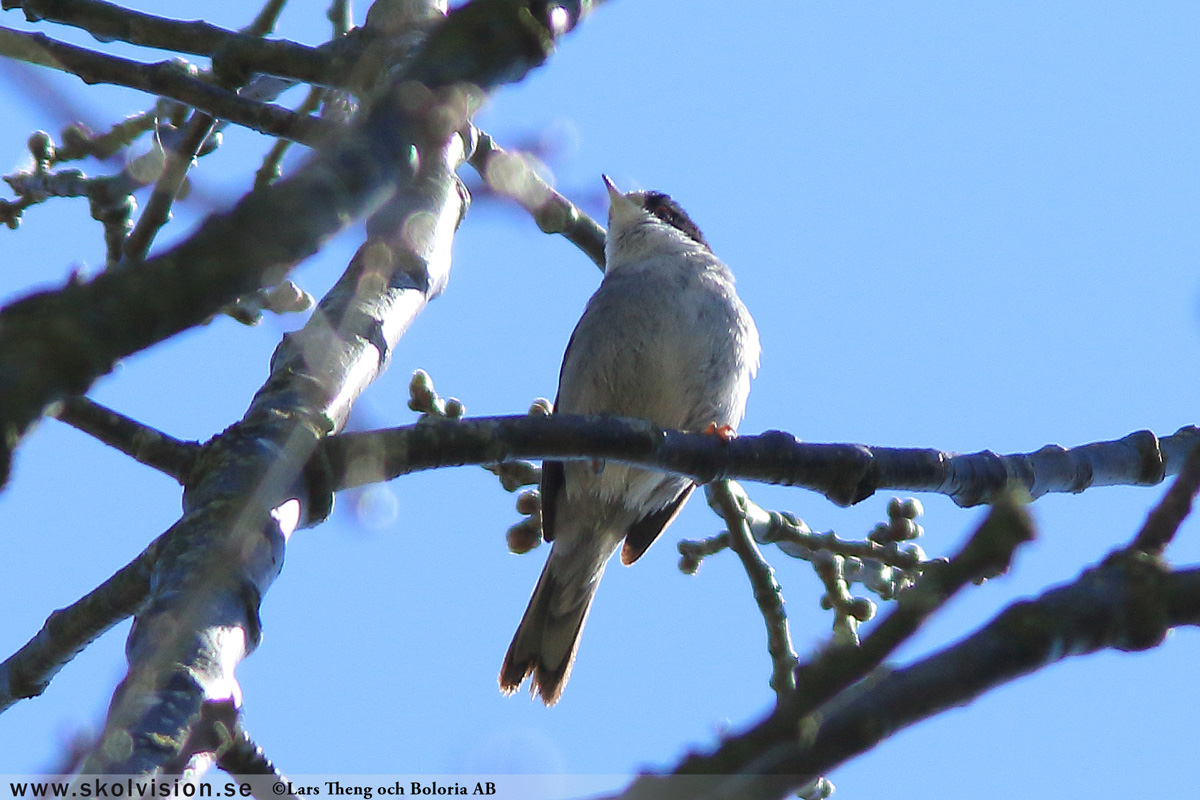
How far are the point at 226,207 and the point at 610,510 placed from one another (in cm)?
439

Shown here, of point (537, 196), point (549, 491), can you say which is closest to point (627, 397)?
point (549, 491)

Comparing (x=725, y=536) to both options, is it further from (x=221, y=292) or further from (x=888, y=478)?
(x=221, y=292)

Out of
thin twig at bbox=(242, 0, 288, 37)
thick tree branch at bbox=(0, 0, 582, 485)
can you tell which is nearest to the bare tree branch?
thin twig at bbox=(242, 0, 288, 37)

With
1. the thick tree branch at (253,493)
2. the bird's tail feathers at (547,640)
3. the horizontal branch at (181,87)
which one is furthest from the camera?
the bird's tail feathers at (547,640)

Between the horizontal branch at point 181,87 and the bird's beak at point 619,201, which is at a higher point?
the bird's beak at point 619,201

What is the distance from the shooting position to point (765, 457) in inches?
124

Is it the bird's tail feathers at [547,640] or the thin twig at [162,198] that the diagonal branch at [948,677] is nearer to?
the thin twig at [162,198]

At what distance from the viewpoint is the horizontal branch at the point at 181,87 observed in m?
2.95

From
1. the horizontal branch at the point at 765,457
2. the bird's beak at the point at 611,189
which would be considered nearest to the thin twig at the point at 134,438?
the horizontal branch at the point at 765,457

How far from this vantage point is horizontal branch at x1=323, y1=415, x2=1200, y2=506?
8.56ft

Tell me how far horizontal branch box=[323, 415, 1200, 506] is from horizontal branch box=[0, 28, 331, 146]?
0.82m

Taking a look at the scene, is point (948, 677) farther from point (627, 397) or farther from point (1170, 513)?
point (627, 397)

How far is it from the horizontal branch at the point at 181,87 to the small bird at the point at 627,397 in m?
2.27

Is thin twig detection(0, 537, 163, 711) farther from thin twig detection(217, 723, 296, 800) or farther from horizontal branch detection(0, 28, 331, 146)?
horizontal branch detection(0, 28, 331, 146)
